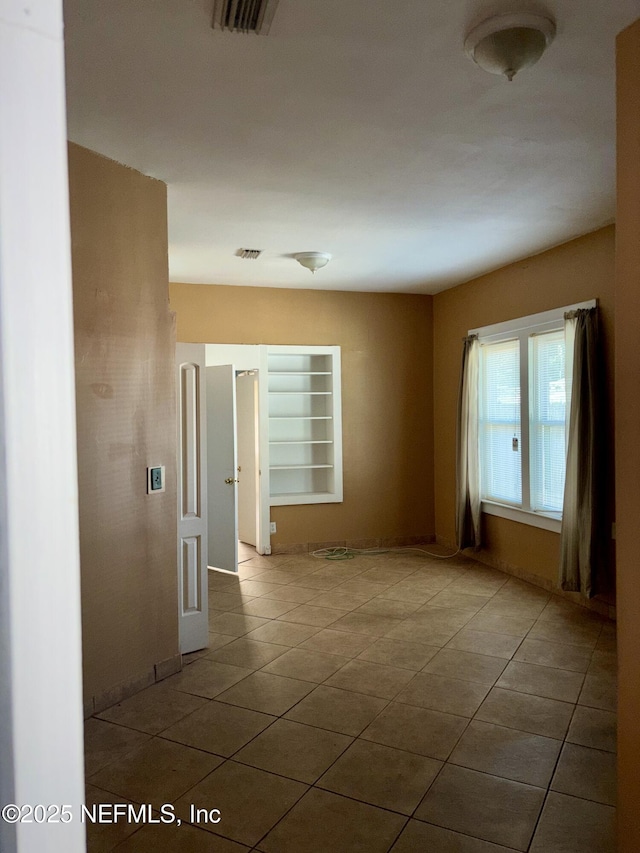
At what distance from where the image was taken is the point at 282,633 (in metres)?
4.59

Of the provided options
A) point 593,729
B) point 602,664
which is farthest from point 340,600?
point 593,729

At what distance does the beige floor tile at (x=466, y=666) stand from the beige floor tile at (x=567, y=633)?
1.83 ft

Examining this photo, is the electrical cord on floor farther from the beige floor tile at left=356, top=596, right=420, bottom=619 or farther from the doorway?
the beige floor tile at left=356, top=596, right=420, bottom=619

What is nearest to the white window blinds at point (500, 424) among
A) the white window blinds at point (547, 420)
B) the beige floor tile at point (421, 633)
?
the white window blinds at point (547, 420)

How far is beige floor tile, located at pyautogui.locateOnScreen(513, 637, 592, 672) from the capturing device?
396 centimetres

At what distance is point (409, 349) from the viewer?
24.7ft

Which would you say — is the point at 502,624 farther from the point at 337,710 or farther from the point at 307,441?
the point at 307,441

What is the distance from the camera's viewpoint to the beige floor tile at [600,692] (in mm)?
3422

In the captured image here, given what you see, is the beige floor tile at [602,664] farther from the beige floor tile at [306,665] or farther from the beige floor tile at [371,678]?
the beige floor tile at [306,665]

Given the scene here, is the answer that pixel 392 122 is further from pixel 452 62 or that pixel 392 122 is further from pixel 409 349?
pixel 409 349

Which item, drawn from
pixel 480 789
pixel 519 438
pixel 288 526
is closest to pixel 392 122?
pixel 480 789

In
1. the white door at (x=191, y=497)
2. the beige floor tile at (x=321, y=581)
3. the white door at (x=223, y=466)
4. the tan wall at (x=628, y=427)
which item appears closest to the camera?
the tan wall at (x=628, y=427)

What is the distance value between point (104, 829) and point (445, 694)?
1.85 metres

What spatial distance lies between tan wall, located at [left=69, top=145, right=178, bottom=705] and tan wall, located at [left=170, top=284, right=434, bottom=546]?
322 centimetres
